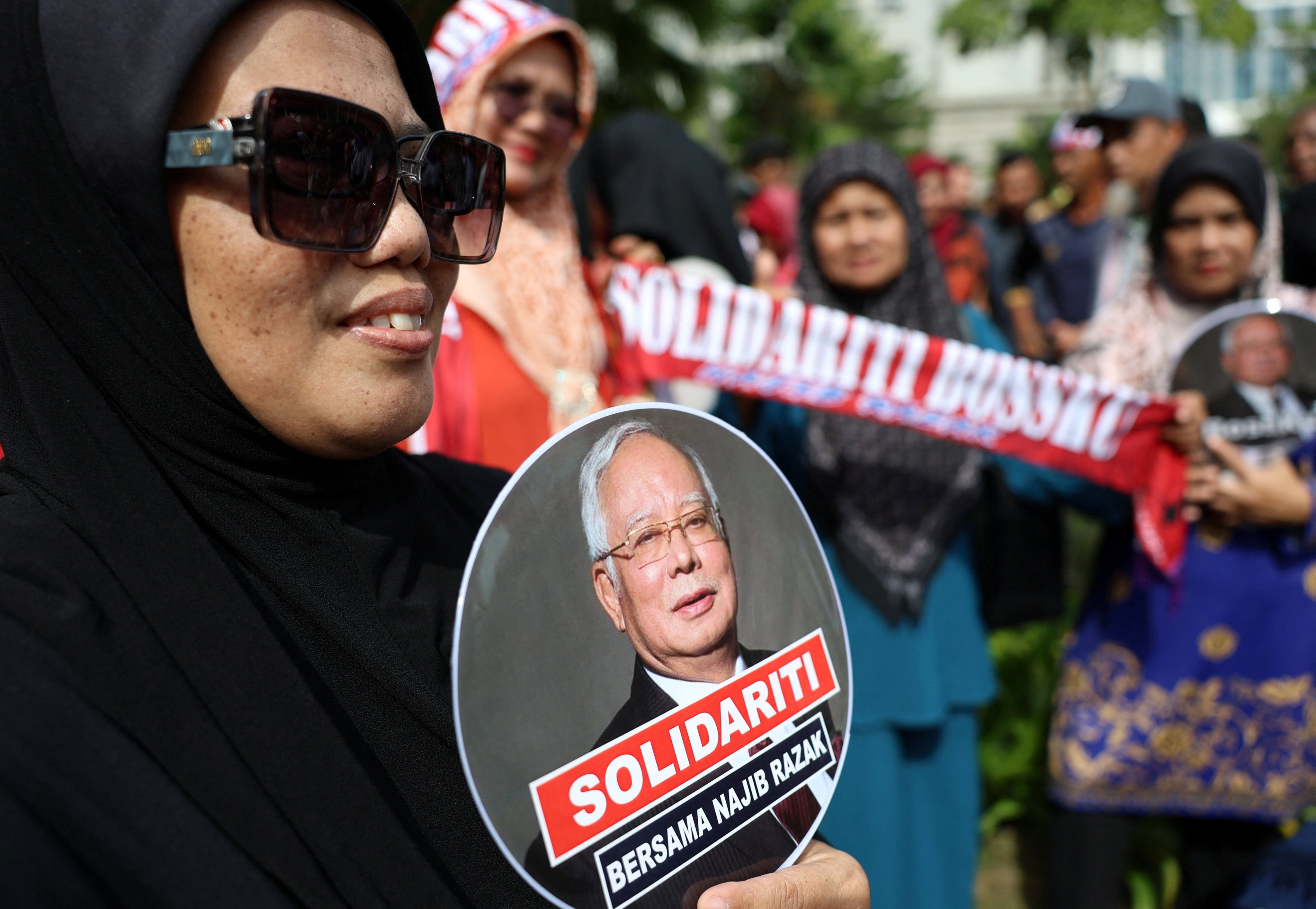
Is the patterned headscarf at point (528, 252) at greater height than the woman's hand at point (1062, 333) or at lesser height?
greater

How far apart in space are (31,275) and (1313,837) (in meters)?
2.94

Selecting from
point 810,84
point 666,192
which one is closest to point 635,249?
point 666,192

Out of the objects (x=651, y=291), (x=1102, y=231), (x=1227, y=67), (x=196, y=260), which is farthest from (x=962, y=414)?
(x=1227, y=67)

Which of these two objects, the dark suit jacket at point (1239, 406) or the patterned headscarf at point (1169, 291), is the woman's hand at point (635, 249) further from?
the dark suit jacket at point (1239, 406)

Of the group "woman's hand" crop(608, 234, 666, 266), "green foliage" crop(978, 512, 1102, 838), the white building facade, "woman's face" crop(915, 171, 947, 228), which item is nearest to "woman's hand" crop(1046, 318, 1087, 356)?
"green foliage" crop(978, 512, 1102, 838)

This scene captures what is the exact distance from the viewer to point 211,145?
2.89 ft

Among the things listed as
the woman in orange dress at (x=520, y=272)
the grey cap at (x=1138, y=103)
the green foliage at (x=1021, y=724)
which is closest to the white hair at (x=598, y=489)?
the woman in orange dress at (x=520, y=272)

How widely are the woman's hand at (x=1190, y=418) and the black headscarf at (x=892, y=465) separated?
49 cm

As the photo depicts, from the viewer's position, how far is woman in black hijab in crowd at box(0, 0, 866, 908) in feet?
2.58

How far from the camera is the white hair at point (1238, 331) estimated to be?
2512 millimetres

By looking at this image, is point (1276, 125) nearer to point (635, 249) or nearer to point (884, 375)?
point (635, 249)

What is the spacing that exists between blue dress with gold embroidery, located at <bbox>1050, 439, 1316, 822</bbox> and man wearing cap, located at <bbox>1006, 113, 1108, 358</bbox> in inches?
87.4

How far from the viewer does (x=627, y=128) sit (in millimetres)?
3367

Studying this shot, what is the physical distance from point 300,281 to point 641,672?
45 cm
